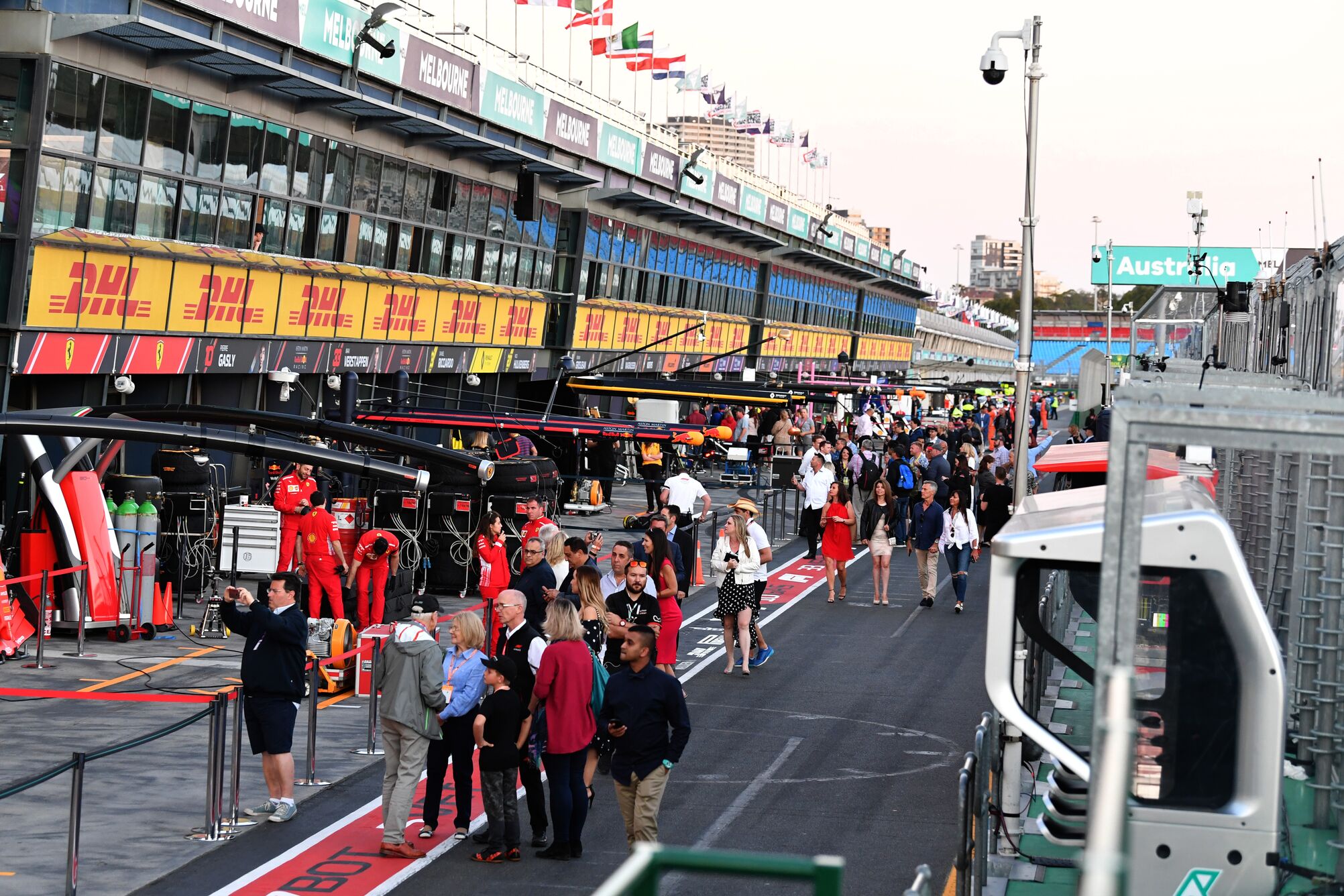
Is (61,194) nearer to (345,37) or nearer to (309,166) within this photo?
(345,37)

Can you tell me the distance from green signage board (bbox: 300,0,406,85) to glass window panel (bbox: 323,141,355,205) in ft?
5.38

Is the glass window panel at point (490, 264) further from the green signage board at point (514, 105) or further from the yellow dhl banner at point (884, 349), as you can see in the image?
the yellow dhl banner at point (884, 349)

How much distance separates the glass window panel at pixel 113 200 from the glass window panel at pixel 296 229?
4930 millimetres

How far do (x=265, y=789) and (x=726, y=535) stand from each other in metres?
6.36

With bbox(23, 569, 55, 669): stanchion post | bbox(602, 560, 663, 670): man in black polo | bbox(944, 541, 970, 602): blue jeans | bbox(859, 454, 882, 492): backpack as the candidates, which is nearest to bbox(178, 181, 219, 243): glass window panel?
bbox(23, 569, 55, 669): stanchion post

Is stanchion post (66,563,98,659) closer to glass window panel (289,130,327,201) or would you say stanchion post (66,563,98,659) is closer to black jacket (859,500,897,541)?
black jacket (859,500,897,541)

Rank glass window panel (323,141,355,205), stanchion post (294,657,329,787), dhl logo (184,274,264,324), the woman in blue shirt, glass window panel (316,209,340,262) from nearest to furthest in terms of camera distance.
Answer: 1. the woman in blue shirt
2. stanchion post (294,657,329,787)
3. dhl logo (184,274,264,324)
4. glass window panel (316,209,340,262)
5. glass window panel (323,141,355,205)

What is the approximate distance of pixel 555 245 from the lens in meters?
41.8

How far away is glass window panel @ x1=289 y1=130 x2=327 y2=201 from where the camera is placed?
28375mm

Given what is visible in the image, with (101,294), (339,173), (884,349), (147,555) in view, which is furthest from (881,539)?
(884,349)

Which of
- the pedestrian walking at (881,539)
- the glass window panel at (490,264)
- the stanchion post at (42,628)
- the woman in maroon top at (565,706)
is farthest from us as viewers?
the glass window panel at (490,264)

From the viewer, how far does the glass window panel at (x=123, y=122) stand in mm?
22625

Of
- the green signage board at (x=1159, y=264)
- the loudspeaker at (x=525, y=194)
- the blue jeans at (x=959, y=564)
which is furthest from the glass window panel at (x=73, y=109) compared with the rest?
the green signage board at (x=1159, y=264)

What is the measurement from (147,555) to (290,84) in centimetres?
1040
